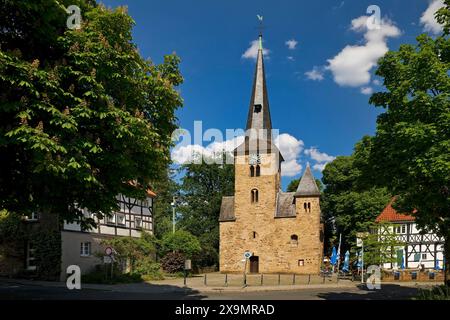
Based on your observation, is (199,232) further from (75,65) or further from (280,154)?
(75,65)

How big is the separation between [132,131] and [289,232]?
34.2 metres

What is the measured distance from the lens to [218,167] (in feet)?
203

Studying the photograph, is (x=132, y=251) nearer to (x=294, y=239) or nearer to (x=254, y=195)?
(x=254, y=195)

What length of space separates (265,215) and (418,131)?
3192 centimetres

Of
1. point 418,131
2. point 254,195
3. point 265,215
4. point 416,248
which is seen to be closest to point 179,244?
point 265,215

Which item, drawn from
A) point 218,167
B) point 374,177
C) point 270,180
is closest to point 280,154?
point 270,180

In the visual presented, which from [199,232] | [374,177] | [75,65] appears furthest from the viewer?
[199,232]

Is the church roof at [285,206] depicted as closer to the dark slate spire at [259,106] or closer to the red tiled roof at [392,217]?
the dark slate spire at [259,106]

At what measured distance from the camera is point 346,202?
173 feet

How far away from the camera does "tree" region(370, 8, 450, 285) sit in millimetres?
12930

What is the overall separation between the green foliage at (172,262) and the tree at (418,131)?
23677mm

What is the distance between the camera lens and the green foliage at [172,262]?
36500 mm

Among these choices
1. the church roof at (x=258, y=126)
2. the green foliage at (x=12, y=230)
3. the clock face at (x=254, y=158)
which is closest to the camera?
the green foliage at (x=12, y=230)

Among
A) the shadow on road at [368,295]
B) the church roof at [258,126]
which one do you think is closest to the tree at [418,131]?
the shadow on road at [368,295]
